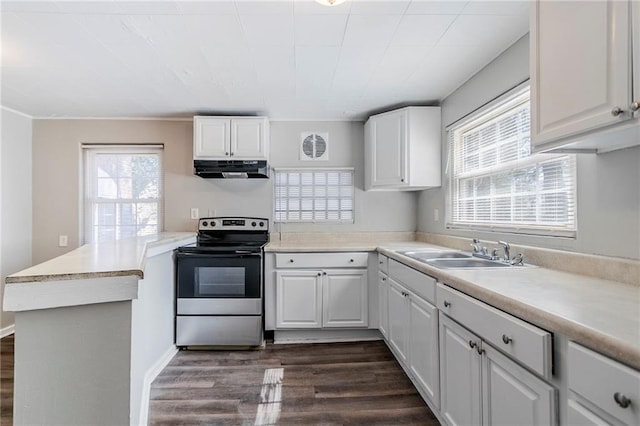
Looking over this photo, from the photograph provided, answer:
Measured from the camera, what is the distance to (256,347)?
267 centimetres

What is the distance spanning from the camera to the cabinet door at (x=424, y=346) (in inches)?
64.3

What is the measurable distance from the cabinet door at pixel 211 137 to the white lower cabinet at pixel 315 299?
133 cm

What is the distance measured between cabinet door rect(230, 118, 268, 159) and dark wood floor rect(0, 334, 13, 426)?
2.32 m

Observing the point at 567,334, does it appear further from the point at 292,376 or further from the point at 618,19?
the point at 292,376

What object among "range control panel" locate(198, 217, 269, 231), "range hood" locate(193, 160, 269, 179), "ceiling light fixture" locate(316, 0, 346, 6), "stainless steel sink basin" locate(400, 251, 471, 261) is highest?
"ceiling light fixture" locate(316, 0, 346, 6)

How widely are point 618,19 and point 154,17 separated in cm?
195

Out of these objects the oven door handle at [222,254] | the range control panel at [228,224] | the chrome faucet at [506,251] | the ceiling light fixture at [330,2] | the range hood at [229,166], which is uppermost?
the ceiling light fixture at [330,2]

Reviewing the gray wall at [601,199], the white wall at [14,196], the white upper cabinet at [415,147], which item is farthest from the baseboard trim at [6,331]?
the gray wall at [601,199]

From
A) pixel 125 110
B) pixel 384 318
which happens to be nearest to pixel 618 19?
pixel 384 318

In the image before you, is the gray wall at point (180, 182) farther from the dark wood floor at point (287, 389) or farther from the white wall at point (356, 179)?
the dark wood floor at point (287, 389)

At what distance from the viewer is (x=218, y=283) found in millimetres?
2656

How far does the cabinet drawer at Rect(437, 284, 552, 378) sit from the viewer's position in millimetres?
897

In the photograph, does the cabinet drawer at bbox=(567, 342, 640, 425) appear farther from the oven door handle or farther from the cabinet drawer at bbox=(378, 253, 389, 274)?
the oven door handle

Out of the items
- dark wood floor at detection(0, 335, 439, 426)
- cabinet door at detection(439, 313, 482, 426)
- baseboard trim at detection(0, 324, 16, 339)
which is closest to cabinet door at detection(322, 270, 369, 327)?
dark wood floor at detection(0, 335, 439, 426)
